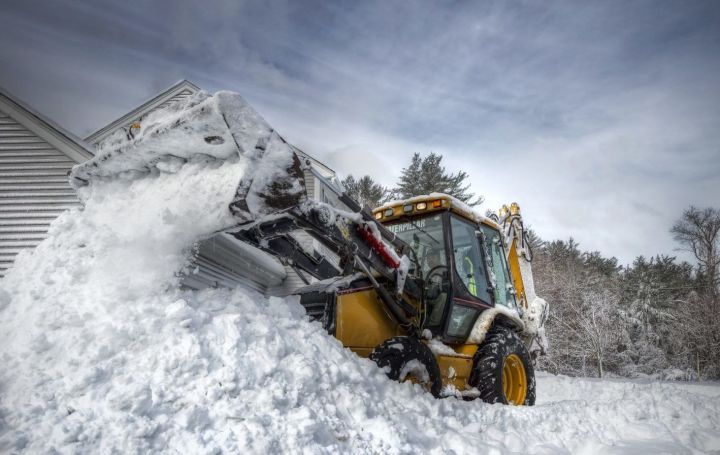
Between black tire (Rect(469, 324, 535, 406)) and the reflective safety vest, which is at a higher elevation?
the reflective safety vest

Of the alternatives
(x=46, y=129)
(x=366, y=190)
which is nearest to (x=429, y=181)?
(x=366, y=190)

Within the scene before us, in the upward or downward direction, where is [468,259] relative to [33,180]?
downward

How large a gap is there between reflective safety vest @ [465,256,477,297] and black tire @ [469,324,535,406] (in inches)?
20.8

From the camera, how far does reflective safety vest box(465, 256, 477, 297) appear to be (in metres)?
4.80

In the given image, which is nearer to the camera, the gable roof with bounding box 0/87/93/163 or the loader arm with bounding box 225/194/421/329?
the loader arm with bounding box 225/194/421/329

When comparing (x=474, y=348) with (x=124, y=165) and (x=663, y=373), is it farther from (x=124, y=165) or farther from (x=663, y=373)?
(x=663, y=373)

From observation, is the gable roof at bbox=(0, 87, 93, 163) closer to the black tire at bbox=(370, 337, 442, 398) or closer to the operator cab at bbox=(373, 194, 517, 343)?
the operator cab at bbox=(373, 194, 517, 343)

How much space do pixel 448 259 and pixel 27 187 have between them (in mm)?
7270

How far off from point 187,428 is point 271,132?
1.81 m

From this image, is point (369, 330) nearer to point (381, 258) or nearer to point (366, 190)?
point (381, 258)

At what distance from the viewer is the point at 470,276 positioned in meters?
4.87

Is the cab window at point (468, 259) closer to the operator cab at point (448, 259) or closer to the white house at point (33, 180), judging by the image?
the operator cab at point (448, 259)

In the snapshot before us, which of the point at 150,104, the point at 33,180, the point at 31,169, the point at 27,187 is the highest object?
the point at 150,104

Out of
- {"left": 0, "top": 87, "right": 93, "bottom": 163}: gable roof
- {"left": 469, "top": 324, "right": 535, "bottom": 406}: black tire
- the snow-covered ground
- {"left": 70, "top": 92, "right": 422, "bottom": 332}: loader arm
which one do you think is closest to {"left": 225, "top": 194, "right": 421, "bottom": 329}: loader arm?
{"left": 70, "top": 92, "right": 422, "bottom": 332}: loader arm
